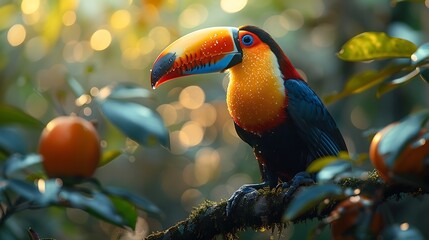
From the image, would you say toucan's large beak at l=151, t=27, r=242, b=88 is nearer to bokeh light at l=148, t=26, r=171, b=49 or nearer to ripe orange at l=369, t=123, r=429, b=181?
ripe orange at l=369, t=123, r=429, b=181

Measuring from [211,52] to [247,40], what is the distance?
156mm

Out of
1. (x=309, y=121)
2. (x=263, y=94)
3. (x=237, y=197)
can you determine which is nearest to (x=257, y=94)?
(x=263, y=94)

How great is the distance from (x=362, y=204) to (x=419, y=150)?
0.20 meters

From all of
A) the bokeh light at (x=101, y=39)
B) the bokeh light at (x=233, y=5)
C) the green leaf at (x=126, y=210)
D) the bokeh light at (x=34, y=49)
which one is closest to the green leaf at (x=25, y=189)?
the green leaf at (x=126, y=210)

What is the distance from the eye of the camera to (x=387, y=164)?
5.69ft

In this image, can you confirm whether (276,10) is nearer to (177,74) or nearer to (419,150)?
(177,74)

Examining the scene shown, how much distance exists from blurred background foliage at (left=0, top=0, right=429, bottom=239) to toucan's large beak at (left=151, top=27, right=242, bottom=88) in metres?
0.75

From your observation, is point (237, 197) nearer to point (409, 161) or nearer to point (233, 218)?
point (233, 218)

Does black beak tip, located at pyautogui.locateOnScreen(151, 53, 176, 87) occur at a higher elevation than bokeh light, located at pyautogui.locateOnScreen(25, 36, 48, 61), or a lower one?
higher

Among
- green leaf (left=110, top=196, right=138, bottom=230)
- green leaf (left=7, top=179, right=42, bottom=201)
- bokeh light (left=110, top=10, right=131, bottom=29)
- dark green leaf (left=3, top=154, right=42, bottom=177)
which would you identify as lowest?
green leaf (left=110, top=196, right=138, bottom=230)

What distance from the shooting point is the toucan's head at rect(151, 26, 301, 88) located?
3312mm

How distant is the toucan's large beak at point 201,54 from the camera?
332 cm

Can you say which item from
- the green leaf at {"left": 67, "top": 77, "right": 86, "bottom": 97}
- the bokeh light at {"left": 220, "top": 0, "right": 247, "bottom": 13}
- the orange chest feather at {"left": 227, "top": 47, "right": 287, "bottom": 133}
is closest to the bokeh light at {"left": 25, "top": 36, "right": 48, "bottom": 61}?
the bokeh light at {"left": 220, "top": 0, "right": 247, "bottom": 13}

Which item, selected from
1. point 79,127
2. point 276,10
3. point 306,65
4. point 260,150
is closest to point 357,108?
point 306,65
